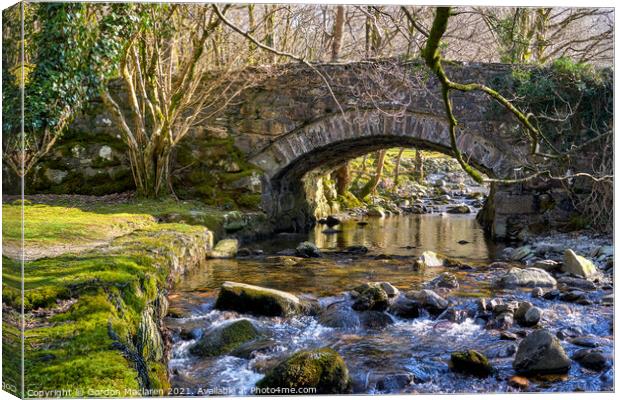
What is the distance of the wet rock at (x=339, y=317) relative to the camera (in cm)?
654

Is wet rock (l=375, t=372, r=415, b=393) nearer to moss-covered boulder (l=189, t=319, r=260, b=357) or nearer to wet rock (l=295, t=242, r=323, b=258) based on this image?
moss-covered boulder (l=189, t=319, r=260, b=357)

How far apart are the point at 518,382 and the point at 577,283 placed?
3454 mm

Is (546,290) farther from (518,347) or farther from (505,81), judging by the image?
(505,81)

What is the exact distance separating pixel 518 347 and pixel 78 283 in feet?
11.5

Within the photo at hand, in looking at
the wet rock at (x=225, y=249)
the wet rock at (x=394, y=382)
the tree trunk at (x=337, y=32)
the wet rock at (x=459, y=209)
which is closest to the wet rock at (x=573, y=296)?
the wet rock at (x=394, y=382)

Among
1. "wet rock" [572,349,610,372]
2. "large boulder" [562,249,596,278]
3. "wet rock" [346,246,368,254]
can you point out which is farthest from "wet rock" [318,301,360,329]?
"wet rock" [346,246,368,254]

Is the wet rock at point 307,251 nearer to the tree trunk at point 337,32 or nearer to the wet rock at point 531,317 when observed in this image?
the tree trunk at point 337,32

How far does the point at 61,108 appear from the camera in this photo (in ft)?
19.5

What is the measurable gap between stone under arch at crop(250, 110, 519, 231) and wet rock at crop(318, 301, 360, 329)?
4.73 meters

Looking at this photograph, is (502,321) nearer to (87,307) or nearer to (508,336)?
(508,336)

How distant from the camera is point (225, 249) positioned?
10.0m

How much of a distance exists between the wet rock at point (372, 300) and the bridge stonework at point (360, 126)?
14.8ft

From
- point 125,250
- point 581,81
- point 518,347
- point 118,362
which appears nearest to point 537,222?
point 581,81

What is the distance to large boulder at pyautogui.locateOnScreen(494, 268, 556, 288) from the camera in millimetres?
8117
